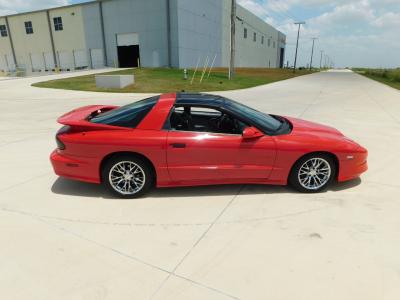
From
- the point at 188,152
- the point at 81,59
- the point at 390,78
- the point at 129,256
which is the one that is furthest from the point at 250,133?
the point at 81,59

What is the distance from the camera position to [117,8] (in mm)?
35156

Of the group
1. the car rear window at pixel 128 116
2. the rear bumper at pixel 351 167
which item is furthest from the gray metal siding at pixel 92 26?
the rear bumper at pixel 351 167

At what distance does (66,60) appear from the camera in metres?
41.1

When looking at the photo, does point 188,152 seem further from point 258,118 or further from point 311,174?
point 311,174

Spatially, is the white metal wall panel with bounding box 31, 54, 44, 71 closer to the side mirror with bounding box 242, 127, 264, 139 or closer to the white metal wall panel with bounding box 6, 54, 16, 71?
the white metal wall panel with bounding box 6, 54, 16, 71

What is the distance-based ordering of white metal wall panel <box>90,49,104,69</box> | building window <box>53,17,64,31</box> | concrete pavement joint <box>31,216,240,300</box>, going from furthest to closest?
building window <box>53,17,64,31</box>, white metal wall panel <box>90,49,104,69</box>, concrete pavement joint <box>31,216,240,300</box>

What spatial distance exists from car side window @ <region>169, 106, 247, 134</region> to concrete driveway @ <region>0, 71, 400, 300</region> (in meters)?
0.87

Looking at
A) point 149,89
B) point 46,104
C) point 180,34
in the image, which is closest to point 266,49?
point 180,34

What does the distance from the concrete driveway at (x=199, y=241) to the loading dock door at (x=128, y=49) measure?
1334 inches

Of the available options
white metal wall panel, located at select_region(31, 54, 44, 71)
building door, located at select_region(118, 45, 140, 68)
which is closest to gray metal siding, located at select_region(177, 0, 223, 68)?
building door, located at select_region(118, 45, 140, 68)

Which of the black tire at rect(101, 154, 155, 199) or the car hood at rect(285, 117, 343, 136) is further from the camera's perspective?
the car hood at rect(285, 117, 343, 136)

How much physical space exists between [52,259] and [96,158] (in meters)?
1.42

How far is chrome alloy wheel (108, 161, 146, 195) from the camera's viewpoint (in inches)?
154

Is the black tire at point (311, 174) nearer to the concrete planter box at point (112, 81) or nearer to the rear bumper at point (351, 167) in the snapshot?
the rear bumper at point (351, 167)
